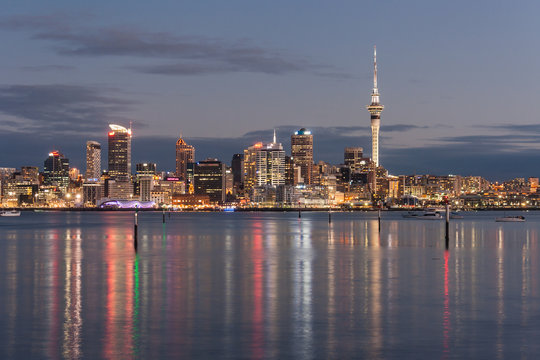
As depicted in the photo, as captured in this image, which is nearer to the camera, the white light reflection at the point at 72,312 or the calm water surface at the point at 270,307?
the white light reflection at the point at 72,312

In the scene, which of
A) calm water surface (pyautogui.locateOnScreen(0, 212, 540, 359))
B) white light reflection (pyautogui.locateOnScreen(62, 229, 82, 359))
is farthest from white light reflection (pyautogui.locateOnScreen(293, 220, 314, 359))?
white light reflection (pyautogui.locateOnScreen(62, 229, 82, 359))

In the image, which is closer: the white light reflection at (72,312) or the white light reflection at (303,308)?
the white light reflection at (72,312)

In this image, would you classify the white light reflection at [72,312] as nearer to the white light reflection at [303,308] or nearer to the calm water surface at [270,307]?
the calm water surface at [270,307]

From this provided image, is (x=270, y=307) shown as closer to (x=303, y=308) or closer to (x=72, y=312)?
(x=303, y=308)

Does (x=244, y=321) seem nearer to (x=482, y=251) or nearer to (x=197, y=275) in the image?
(x=197, y=275)

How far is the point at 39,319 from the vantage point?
2841 centimetres

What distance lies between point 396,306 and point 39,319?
15167 millimetres

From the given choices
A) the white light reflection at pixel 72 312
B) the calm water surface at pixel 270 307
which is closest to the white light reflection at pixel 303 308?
the calm water surface at pixel 270 307

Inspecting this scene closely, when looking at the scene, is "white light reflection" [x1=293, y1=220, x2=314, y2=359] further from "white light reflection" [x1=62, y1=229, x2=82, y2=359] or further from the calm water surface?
"white light reflection" [x1=62, y1=229, x2=82, y2=359]

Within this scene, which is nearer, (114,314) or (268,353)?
(268,353)

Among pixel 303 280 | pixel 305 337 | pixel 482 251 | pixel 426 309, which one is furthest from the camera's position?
pixel 482 251

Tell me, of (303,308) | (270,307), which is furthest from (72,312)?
(303,308)

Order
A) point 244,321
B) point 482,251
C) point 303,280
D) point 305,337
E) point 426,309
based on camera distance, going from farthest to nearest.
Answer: point 482,251, point 303,280, point 426,309, point 244,321, point 305,337

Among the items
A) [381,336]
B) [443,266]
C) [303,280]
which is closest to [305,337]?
[381,336]
